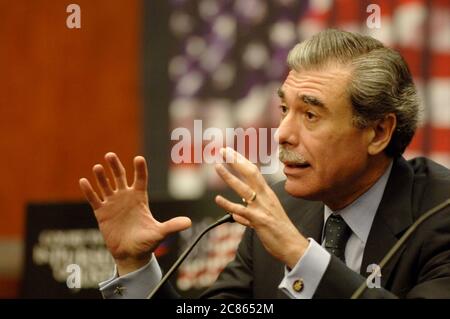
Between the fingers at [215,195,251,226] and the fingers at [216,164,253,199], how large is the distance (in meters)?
0.03

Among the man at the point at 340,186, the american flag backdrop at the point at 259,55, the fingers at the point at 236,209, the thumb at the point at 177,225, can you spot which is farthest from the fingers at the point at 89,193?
the american flag backdrop at the point at 259,55

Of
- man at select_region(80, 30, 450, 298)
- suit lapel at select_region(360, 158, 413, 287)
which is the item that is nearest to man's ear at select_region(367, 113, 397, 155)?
man at select_region(80, 30, 450, 298)

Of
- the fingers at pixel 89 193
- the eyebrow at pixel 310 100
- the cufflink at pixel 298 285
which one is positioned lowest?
the cufflink at pixel 298 285

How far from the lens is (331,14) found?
14.2ft

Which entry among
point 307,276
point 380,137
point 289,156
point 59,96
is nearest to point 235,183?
point 307,276

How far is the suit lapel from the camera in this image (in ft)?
6.36

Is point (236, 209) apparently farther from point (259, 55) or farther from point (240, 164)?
point (259, 55)

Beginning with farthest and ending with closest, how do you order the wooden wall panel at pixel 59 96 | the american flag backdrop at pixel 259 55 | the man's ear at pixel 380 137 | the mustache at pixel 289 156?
1. the wooden wall panel at pixel 59 96
2. the american flag backdrop at pixel 259 55
3. the man's ear at pixel 380 137
4. the mustache at pixel 289 156

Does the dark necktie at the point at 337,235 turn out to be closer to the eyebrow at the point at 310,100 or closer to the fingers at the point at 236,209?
the eyebrow at the point at 310,100

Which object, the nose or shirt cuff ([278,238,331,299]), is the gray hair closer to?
the nose

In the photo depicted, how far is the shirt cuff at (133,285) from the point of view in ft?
6.40
